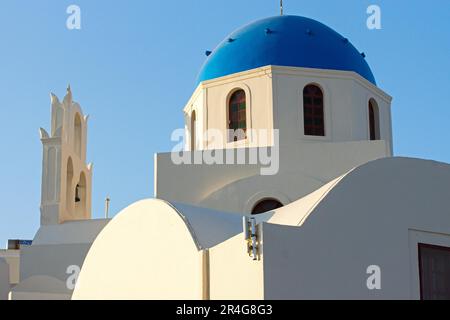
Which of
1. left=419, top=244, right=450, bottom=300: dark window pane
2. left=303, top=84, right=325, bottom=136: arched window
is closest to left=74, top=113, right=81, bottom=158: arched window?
left=303, top=84, right=325, bottom=136: arched window

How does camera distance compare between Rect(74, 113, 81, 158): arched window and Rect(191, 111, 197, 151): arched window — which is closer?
Rect(191, 111, 197, 151): arched window

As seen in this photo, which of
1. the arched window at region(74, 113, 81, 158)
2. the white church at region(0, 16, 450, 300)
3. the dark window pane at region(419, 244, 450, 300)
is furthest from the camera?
the arched window at region(74, 113, 81, 158)

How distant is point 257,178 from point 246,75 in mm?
2387

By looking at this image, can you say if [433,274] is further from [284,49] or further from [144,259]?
[284,49]

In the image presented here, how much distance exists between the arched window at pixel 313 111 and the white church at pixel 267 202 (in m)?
0.03

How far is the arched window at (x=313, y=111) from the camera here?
659 inches

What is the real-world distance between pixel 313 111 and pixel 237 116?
150cm

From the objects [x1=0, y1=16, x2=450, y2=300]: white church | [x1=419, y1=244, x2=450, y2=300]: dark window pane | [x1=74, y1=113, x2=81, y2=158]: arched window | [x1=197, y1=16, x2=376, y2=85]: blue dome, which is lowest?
[x1=419, y1=244, x2=450, y2=300]: dark window pane

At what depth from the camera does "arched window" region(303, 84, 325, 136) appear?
16734 millimetres

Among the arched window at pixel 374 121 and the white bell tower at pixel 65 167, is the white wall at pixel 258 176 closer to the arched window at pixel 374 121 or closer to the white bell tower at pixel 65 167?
the arched window at pixel 374 121

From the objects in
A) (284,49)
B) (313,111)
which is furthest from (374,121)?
(284,49)

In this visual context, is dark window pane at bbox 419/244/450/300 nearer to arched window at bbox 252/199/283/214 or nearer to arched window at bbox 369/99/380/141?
arched window at bbox 252/199/283/214

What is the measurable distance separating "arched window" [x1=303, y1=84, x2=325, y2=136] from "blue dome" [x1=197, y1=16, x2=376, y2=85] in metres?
0.52
